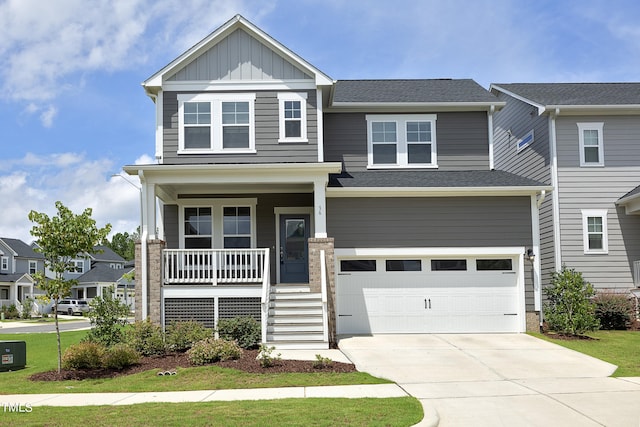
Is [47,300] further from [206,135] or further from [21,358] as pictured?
[206,135]

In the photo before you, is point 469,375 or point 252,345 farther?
point 252,345

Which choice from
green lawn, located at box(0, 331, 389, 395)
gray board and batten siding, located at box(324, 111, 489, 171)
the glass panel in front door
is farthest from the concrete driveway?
gray board and batten siding, located at box(324, 111, 489, 171)

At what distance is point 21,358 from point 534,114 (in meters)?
17.3

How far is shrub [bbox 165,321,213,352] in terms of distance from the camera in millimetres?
14883

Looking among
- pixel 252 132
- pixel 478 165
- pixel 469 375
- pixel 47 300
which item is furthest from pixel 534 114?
pixel 47 300

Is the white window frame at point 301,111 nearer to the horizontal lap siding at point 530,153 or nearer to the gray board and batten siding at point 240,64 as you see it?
the gray board and batten siding at point 240,64

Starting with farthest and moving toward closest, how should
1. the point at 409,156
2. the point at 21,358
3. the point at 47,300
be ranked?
the point at 409,156, the point at 21,358, the point at 47,300

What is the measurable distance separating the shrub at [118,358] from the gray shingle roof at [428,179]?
7443 mm

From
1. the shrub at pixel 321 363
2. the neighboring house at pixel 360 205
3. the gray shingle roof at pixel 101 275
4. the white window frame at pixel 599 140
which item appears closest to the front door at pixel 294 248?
the neighboring house at pixel 360 205

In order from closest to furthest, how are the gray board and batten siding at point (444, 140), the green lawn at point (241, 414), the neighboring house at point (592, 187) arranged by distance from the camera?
the green lawn at point (241, 414), the gray board and batten siding at point (444, 140), the neighboring house at point (592, 187)

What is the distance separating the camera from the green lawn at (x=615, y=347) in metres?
12.8

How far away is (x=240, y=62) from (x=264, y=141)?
243 cm

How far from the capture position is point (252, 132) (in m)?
18.2

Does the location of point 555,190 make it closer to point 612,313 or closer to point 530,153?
point 530,153
